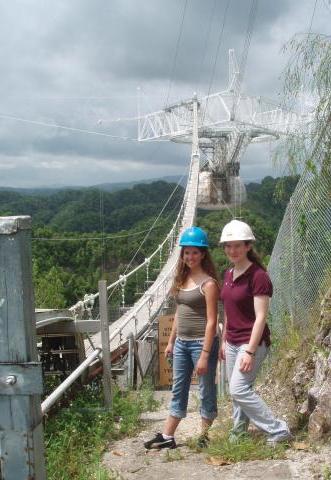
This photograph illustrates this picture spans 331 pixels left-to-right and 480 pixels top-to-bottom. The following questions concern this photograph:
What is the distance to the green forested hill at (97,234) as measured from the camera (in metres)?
27.5

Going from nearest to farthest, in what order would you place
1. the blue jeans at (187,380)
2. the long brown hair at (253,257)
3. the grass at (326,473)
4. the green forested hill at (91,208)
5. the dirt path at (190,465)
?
the grass at (326,473), the dirt path at (190,465), the long brown hair at (253,257), the blue jeans at (187,380), the green forested hill at (91,208)

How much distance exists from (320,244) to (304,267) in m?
0.44

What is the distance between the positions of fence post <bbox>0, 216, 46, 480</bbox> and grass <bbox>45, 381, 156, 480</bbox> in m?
1.51

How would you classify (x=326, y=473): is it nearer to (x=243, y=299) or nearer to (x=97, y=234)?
(x=243, y=299)

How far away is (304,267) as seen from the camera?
15.6ft

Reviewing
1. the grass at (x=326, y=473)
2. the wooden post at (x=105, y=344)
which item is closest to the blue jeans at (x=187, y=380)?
the grass at (x=326, y=473)

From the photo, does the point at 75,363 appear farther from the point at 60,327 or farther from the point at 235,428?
the point at 235,428

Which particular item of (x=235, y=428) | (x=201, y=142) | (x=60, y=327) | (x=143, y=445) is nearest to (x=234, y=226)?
(x=235, y=428)

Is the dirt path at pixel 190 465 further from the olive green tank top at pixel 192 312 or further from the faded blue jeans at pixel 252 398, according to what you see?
the olive green tank top at pixel 192 312

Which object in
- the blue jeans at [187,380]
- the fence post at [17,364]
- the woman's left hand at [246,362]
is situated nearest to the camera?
the fence post at [17,364]

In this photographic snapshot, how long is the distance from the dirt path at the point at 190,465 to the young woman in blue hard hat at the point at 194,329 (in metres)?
0.12

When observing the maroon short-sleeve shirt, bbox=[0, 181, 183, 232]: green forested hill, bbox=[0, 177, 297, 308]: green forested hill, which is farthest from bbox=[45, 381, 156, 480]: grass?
bbox=[0, 181, 183, 232]: green forested hill

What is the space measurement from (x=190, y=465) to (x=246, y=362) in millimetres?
653

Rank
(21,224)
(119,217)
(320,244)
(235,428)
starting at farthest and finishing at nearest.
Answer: (119,217)
(320,244)
(235,428)
(21,224)
